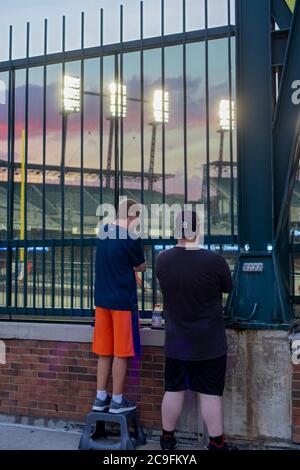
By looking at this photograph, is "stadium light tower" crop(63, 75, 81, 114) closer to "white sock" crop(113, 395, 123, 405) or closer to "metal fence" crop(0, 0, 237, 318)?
"metal fence" crop(0, 0, 237, 318)

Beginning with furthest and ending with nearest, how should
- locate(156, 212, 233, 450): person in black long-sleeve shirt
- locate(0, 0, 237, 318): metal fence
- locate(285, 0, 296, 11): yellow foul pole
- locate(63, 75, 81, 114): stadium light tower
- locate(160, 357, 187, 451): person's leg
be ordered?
locate(63, 75, 81, 114): stadium light tower
locate(0, 0, 237, 318): metal fence
locate(285, 0, 296, 11): yellow foul pole
locate(160, 357, 187, 451): person's leg
locate(156, 212, 233, 450): person in black long-sleeve shirt

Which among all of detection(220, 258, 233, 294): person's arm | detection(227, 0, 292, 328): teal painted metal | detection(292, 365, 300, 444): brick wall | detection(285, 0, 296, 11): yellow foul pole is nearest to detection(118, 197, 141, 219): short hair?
detection(220, 258, 233, 294): person's arm

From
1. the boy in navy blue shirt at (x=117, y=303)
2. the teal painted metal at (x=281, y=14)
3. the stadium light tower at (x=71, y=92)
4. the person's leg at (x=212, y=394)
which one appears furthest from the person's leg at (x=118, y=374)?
the teal painted metal at (x=281, y=14)

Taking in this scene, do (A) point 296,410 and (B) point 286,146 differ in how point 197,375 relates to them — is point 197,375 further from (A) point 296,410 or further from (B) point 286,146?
(B) point 286,146

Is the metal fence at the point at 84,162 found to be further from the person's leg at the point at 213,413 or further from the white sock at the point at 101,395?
the person's leg at the point at 213,413

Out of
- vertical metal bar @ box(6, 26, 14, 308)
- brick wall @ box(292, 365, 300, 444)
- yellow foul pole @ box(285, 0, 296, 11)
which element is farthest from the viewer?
vertical metal bar @ box(6, 26, 14, 308)

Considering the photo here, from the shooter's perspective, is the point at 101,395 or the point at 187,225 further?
the point at 101,395

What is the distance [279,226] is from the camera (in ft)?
15.6

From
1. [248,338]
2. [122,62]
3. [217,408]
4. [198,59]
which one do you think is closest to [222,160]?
[198,59]

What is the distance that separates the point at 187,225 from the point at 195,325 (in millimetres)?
731

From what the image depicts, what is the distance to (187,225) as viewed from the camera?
404 centimetres

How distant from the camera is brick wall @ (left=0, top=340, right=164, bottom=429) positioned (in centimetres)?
475

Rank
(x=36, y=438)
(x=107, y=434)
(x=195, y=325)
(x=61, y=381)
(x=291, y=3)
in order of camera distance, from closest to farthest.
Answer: (x=195, y=325)
(x=107, y=434)
(x=36, y=438)
(x=291, y=3)
(x=61, y=381)

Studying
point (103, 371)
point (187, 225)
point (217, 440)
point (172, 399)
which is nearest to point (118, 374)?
point (103, 371)
